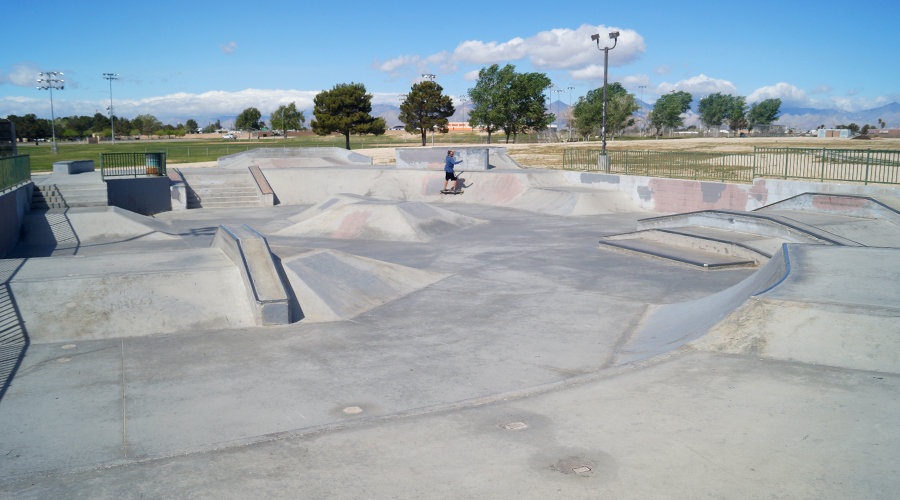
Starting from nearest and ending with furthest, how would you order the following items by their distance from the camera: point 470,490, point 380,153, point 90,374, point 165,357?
point 470,490, point 90,374, point 165,357, point 380,153

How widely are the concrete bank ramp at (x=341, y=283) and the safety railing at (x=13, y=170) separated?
1140cm

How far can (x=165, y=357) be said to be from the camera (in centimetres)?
736

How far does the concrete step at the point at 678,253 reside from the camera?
40.4ft

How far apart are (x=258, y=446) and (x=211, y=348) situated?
11.1 feet

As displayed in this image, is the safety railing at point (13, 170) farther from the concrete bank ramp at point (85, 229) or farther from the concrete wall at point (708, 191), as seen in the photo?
the concrete wall at point (708, 191)

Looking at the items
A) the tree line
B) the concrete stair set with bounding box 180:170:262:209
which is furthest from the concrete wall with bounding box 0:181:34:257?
the tree line

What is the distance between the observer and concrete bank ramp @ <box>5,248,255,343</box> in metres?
8.18

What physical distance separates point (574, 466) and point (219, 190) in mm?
26747

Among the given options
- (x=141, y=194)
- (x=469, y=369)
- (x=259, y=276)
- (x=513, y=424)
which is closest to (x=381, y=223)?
(x=259, y=276)

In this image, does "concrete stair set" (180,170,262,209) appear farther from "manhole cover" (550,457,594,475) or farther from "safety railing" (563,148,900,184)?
"manhole cover" (550,457,594,475)

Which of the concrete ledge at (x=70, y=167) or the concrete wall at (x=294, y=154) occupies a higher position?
the concrete wall at (x=294, y=154)

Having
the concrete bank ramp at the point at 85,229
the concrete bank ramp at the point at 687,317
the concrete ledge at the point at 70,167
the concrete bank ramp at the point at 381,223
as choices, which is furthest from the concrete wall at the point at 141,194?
the concrete bank ramp at the point at 687,317

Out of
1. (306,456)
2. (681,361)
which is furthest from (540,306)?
(306,456)

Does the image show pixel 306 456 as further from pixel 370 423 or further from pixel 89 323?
pixel 89 323
